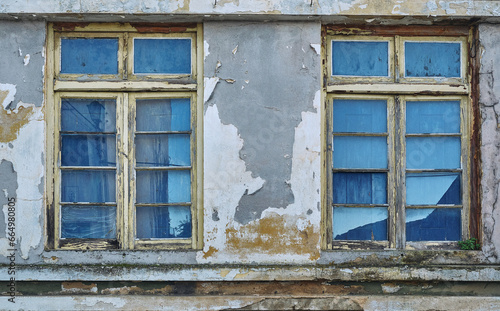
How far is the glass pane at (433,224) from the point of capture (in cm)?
450

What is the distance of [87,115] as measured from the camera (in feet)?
14.7

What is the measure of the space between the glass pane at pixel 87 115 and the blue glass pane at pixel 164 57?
0.39 meters

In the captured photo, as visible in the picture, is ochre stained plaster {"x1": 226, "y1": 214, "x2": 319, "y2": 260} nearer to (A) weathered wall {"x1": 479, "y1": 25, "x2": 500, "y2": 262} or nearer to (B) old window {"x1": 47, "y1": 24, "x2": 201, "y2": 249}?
(B) old window {"x1": 47, "y1": 24, "x2": 201, "y2": 249}

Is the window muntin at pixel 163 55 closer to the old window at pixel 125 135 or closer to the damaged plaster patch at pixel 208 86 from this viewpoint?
the old window at pixel 125 135

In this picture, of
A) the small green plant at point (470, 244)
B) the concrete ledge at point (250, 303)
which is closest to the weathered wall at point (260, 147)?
the concrete ledge at point (250, 303)

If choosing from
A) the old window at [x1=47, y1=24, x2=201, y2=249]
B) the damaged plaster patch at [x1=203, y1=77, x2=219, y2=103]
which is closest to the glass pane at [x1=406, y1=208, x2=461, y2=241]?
the old window at [x1=47, y1=24, x2=201, y2=249]

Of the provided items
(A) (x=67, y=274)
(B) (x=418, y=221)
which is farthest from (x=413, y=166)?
(A) (x=67, y=274)

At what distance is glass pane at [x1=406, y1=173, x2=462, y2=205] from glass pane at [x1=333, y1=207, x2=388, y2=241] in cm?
27

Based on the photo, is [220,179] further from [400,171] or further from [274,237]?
[400,171]

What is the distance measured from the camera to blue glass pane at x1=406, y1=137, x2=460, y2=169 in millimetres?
4520

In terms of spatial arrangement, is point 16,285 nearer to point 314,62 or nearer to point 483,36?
point 314,62

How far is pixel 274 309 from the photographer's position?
14.2 feet

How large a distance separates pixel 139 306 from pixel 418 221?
7.36 ft

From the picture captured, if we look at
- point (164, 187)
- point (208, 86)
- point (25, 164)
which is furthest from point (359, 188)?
point (25, 164)
